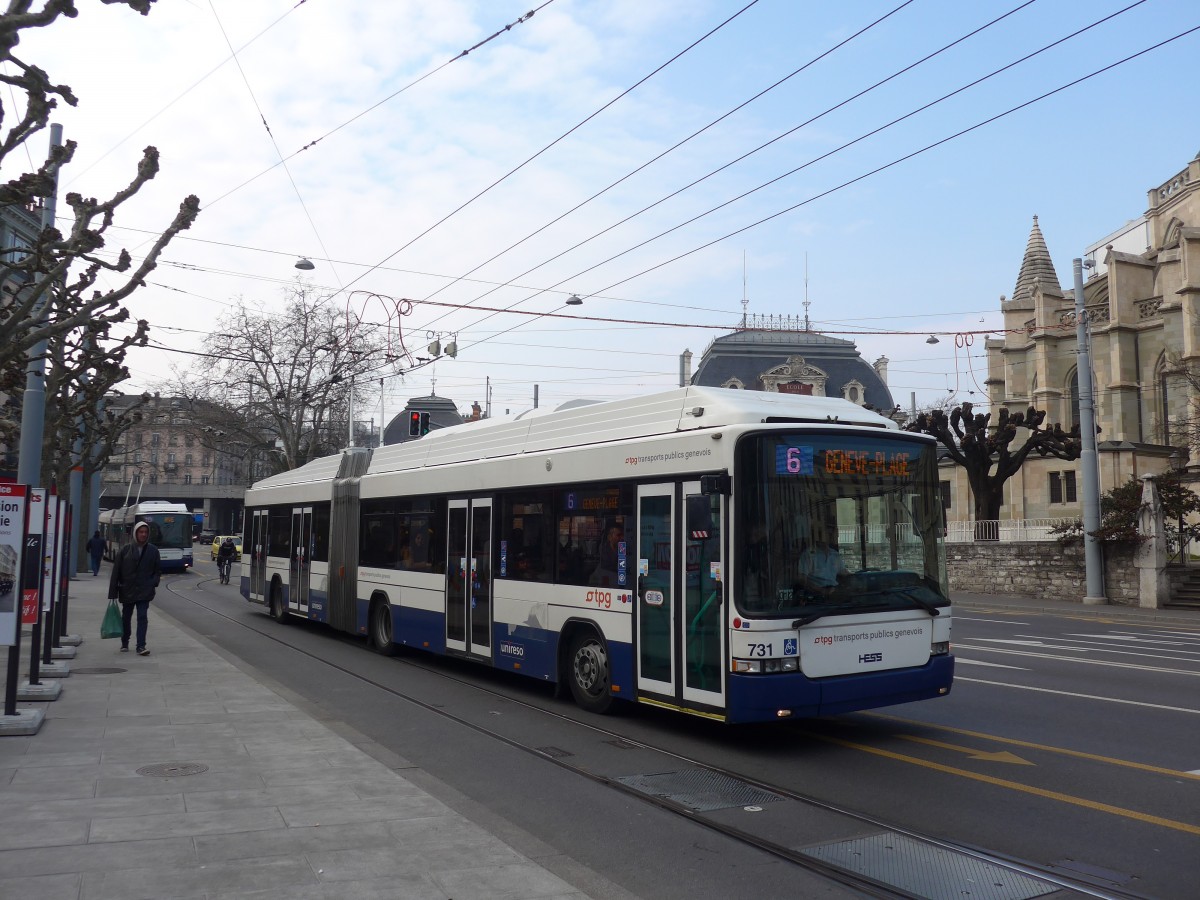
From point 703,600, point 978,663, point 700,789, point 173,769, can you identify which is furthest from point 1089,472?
point 173,769

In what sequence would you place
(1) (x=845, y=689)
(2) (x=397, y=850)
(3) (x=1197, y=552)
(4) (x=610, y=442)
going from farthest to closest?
1. (3) (x=1197, y=552)
2. (4) (x=610, y=442)
3. (1) (x=845, y=689)
4. (2) (x=397, y=850)

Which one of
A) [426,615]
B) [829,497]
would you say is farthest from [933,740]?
[426,615]

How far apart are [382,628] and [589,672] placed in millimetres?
6369

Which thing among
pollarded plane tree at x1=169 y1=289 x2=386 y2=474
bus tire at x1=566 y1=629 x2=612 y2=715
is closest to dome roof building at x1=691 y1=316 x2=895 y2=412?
pollarded plane tree at x1=169 y1=289 x2=386 y2=474

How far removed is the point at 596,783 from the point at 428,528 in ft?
23.6

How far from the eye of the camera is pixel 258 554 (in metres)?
22.9

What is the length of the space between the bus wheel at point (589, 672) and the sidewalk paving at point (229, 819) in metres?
2.53

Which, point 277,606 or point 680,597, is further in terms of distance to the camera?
point 277,606

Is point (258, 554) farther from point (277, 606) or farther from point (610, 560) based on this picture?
point (610, 560)

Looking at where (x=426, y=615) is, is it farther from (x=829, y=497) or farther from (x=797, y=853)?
(x=797, y=853)

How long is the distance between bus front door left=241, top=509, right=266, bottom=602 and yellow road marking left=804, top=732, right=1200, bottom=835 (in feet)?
53.2

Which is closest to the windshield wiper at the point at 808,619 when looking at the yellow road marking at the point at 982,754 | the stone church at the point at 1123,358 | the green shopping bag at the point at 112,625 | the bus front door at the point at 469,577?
the yellow road marking at the point at 982,754

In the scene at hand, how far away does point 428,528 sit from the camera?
14297mm

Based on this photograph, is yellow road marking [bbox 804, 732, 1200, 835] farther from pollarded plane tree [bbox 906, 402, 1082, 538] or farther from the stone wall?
pollarded plane tree [bbox 906, 402, 1082, 538]
